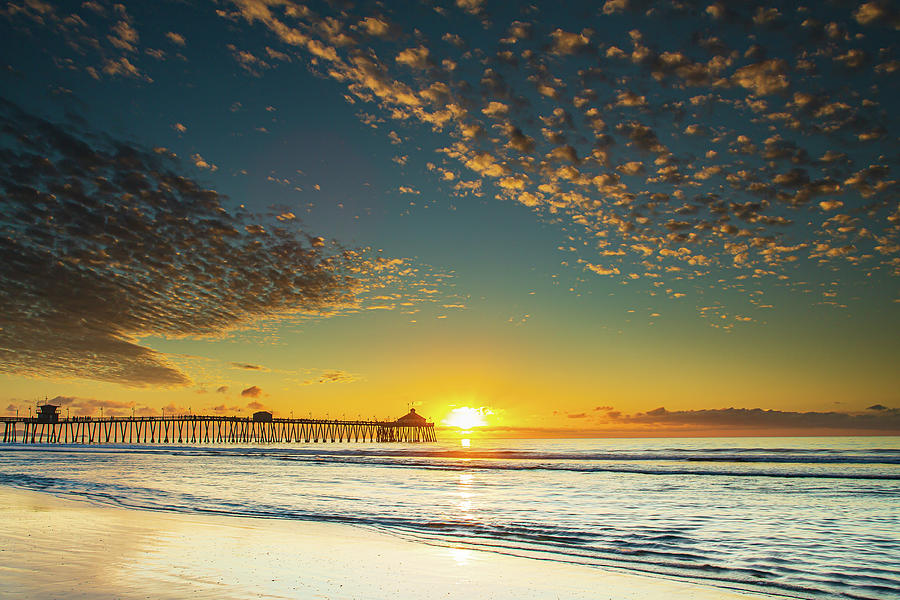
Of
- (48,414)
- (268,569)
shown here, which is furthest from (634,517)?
(48,414)

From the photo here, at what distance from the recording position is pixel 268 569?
8.62 metres

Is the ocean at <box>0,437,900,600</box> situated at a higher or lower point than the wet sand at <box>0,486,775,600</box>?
lower

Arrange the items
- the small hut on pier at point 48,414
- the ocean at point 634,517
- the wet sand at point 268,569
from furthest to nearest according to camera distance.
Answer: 1. the small hut on pier at point 48,414
2. the ocean at point 634,517
3. the wet sand at point 268,569

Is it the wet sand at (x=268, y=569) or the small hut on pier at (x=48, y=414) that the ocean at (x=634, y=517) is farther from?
the small hut on pier at (x=48, y=414)

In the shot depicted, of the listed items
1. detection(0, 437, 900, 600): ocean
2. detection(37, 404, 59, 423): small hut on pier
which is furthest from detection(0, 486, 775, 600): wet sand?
detection(37, 404, 59, 423): small hut on pier

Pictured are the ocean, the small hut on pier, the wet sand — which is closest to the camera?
the wet sand

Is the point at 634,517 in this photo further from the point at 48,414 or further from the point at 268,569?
the point at 48,414

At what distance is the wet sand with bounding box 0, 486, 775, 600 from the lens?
23.5 feet

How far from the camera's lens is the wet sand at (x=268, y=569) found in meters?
7.15

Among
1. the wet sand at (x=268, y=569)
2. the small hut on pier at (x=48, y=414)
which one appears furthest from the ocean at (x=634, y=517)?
the small hut on pier at (x=48, y=414)

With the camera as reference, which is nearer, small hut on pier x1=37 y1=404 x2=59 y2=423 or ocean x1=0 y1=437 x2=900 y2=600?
ocean x1=0 y1=437 x2=900 y2=600

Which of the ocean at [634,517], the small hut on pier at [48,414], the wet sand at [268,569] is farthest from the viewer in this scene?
the small hut on pier at [48,414]

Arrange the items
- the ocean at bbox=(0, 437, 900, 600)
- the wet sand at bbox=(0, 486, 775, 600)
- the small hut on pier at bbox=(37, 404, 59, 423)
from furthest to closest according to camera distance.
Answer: the small hut on pier at bbox=(37, 404, 59, 423), the ocean at bbox=(0, 437, 900, 600), the wet sand at bbox=(0, 486, 775, 600)

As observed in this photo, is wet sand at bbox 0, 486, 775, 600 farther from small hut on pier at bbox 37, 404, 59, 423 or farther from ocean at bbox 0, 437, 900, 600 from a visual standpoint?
small hut on pier at bbox 37, 404, 59, 423
